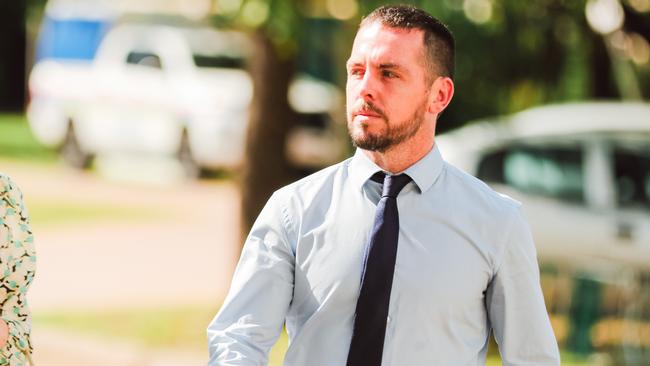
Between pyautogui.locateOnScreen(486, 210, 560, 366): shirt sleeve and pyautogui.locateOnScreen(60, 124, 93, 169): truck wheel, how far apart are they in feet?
60.0

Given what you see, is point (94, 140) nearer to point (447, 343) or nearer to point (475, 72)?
point (475, 72)

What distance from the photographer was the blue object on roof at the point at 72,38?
72.3 ft

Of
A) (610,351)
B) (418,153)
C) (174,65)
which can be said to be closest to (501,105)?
(174,65)

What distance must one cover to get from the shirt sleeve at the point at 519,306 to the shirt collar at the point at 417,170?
0.21 meters

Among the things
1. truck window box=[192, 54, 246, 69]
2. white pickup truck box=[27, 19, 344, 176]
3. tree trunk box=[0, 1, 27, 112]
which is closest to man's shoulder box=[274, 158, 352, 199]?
white pickup truck box=[27, 19, 344, 176]

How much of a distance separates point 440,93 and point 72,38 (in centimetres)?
1980

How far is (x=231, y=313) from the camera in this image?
3.09m

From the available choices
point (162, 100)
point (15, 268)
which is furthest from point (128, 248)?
point (15, 268)

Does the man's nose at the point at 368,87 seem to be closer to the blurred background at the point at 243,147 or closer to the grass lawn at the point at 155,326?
the blurred background at the point at 243,147

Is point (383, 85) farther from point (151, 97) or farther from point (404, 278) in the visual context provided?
point (151, 97)

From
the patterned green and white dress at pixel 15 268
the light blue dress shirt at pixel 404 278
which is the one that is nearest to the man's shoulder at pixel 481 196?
the light blue dress shirt at pixel 404 278

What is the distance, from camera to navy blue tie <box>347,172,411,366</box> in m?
2.97

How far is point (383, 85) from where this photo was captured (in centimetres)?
301

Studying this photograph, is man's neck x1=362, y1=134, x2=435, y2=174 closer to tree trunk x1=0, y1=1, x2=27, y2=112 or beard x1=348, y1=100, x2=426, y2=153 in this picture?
beard x1=348, y1=100, x2=426, y2=153
